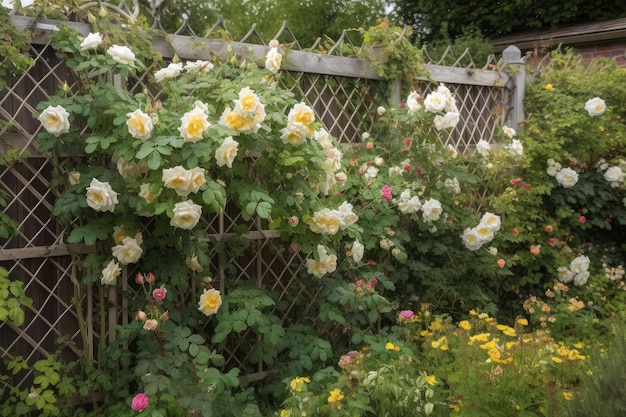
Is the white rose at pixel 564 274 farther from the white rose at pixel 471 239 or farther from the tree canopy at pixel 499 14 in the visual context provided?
the tree canopy at pixel 499 14

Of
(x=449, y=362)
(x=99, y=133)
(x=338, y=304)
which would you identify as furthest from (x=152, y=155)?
(x=449, y=362)

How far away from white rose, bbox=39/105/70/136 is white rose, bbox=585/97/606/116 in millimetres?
3954

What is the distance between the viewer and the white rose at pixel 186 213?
10.4 feet

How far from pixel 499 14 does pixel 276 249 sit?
382 inches

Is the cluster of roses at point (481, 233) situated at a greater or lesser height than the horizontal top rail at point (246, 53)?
lesser

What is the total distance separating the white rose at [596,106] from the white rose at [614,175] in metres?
0.52

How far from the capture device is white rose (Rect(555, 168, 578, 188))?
18.4ft

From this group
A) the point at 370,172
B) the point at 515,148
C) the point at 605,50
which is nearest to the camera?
the point at 370,172

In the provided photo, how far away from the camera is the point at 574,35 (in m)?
10.9

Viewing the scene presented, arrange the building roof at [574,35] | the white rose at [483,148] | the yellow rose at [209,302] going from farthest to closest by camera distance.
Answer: the building roof at [574,35] < the white rose at [483,148] < the yellow rose at [209,302]

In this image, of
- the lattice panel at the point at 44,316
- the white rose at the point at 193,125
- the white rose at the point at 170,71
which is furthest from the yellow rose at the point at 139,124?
the lattice panel at the point at 44,316

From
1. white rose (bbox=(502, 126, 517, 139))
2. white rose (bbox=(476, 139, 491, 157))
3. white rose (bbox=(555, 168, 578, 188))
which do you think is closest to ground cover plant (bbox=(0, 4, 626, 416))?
white rose (bbox=(476, 139, 491, 157))

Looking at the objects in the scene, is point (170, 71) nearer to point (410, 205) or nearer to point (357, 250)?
point (357, 250)

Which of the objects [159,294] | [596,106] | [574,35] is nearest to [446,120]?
[596,106]
